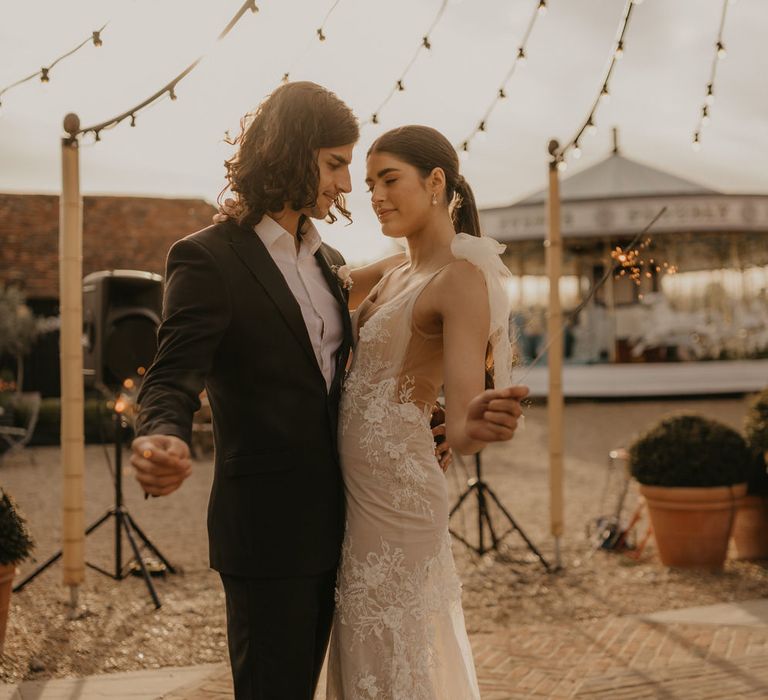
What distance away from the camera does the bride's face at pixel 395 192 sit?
8.50 ft

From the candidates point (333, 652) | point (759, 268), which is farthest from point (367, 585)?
point (759, 268)

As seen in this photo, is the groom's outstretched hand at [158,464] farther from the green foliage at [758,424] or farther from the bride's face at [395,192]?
the green foliage at [758,424]

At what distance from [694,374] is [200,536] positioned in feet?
51.6

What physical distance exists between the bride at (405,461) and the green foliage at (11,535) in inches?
110

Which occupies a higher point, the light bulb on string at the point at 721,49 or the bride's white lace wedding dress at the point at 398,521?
the light bulb on string at the point at 721,49

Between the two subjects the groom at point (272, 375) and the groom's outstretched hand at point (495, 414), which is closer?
the groom's outstretched hand at point (495, 414)

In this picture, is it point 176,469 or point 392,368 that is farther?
point 392,368

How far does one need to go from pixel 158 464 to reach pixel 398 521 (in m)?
0.97

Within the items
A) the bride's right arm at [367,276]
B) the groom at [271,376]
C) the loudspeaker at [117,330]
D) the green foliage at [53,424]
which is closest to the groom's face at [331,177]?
the groom at [271,376]

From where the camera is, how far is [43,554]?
8133 mm

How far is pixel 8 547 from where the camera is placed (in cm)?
465

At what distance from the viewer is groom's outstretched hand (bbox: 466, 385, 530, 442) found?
1.74 meters

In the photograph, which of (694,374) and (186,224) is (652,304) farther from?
(186,224)

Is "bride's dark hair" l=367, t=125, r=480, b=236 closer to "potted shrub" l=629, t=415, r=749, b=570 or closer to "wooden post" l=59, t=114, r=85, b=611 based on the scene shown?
"wooden post" l=59, t=114, r=85, b=611
